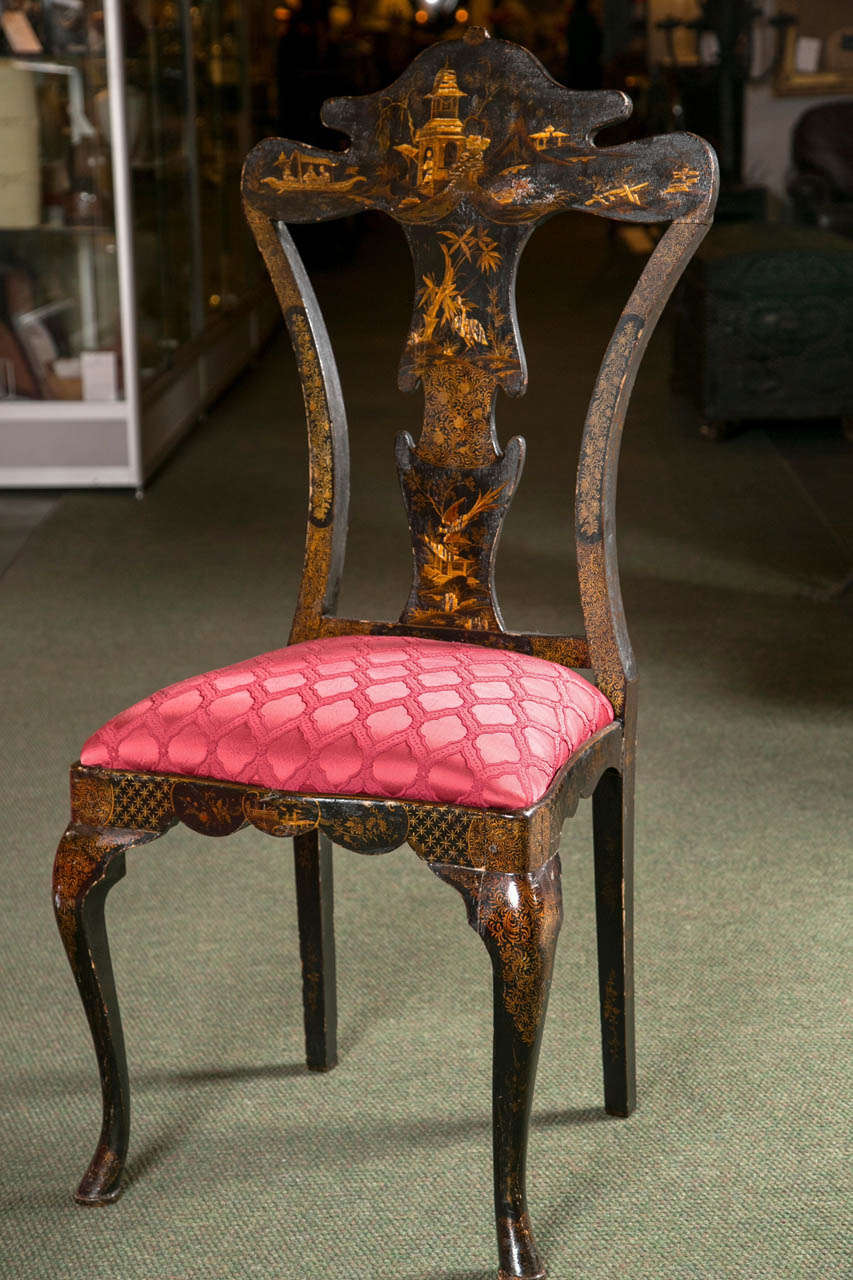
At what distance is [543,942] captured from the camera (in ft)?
4.06

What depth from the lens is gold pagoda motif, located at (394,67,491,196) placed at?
56.8 inches

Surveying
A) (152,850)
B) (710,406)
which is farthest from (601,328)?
(152,850)

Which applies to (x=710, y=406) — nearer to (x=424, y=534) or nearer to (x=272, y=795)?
(x=424, y=534)

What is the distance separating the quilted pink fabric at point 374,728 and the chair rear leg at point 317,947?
0.33 m

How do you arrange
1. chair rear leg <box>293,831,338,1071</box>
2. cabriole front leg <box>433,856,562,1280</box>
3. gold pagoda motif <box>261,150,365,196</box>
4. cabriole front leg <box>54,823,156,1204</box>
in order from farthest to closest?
chair rear leg <box>293,831,338,1071</box>
gold pagoda motif <box>261,150,365,196</box>
cabriole front leg <box>54,823,156,1204</box>
cabriole front leg <box>433,856,562,1280</box>

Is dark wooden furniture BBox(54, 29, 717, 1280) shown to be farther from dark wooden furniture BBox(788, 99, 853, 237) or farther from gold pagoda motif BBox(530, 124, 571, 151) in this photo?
dark wooden furniture BBox(788, 99, 853, 237)

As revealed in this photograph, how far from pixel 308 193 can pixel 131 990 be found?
1007 mm

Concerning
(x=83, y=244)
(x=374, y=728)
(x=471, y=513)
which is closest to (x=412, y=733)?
(x=374, y=728)

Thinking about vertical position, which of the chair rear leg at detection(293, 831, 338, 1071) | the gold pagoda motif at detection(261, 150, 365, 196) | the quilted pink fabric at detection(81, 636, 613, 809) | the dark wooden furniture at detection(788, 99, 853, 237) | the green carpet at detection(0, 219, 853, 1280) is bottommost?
the green carpet at detection(0, 219, 853, 1280)

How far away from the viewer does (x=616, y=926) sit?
5.08ft

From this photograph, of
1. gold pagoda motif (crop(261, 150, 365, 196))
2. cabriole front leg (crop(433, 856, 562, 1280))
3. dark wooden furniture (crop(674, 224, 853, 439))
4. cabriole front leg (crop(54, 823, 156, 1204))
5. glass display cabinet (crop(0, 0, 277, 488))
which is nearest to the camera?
cabriole front leg (crop(433, 856, 562, 1280))

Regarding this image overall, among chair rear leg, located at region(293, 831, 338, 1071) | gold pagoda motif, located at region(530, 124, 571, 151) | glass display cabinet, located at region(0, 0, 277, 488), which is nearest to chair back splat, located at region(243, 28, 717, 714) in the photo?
gold pagoda motif, located at region(530, 124, 571, 151)

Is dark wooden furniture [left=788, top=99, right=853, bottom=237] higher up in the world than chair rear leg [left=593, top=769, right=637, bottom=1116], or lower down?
higher up

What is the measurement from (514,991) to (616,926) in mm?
322
